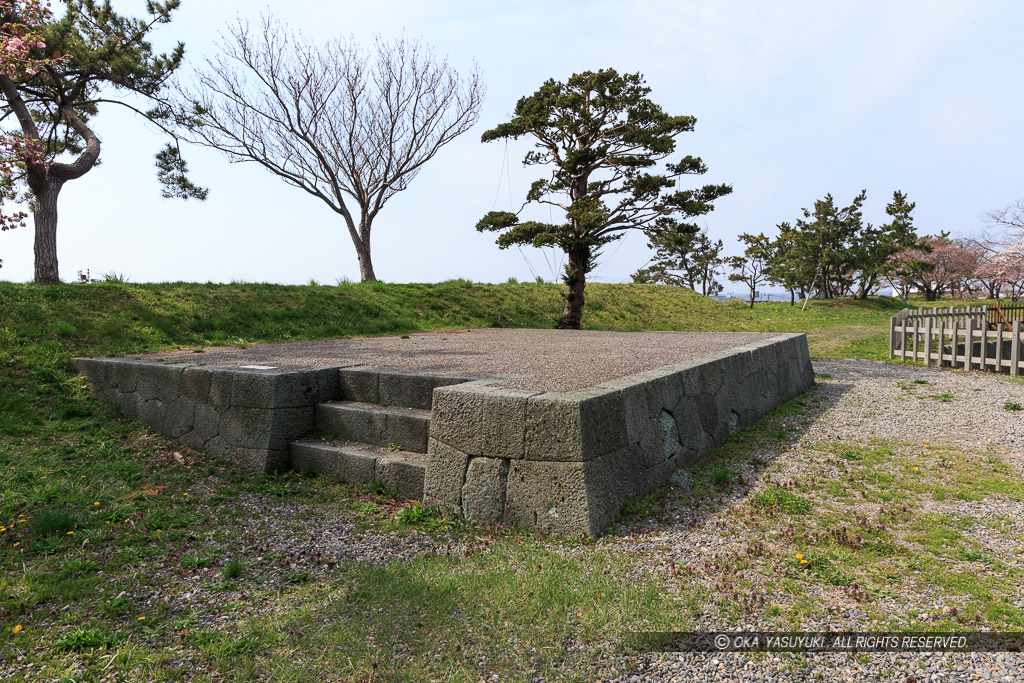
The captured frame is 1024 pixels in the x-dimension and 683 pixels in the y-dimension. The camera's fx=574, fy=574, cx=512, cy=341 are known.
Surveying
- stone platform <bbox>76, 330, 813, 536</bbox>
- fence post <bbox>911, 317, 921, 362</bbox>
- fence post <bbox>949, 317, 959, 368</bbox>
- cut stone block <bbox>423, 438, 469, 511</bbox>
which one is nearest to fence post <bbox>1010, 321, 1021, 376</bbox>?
fence post <bbox>949, 317, 959, 368</bbox>

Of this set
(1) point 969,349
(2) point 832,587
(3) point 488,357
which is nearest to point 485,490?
(2) point 832,587

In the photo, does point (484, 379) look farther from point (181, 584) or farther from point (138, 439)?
point (138, 439)

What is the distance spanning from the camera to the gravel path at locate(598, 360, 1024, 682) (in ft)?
8.01

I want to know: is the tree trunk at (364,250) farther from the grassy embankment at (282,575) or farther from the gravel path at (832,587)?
the gravel path at (832,587)

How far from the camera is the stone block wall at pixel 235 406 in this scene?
5.40m

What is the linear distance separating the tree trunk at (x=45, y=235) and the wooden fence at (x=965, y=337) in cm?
1878

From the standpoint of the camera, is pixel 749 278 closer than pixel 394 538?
No

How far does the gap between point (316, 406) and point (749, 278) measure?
38440 mm

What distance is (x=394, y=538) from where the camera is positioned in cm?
393

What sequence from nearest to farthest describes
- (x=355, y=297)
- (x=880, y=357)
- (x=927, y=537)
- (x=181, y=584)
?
(x=181, y=584)
(x=927, y=537)
(x=880, y=357)
(x=355, y=297)

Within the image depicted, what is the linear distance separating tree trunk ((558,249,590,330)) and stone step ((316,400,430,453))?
9.20 meters

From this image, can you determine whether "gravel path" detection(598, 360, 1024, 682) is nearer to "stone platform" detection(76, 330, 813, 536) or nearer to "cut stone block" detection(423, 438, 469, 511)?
"stone platform" detection(76, 330, 813, 536)

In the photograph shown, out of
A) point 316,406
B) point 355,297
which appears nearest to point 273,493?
point 316,406

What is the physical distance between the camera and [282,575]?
345 centimetres
